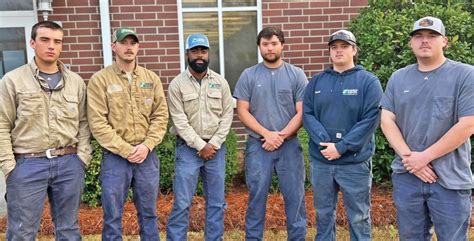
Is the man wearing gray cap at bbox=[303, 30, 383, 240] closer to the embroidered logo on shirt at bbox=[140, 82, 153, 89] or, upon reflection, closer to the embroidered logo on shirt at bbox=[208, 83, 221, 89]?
the embroidered logo on shirt at bbox=[208, 83, 221, 89]

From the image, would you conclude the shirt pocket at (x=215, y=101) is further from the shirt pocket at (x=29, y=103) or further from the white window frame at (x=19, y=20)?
the white window frame at (x=19, y=20)

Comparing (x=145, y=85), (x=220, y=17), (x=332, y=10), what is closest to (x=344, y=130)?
(x=145, y=85)

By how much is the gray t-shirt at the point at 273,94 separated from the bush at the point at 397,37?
1613mm

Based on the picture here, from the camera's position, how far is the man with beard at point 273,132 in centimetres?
412

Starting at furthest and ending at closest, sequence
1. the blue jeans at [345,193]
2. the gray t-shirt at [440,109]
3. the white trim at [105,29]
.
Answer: the white trim at [105,29], the blue jeans at [345,193], the gray t-shirt at [440,109]

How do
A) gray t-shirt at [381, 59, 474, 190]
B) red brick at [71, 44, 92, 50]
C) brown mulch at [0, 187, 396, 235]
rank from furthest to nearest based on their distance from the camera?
1. red brick at [71, 44, 92, 50]
2. brown mulch at [0, 187, 396, 235]
3. gray t-shirt at [381, 59, 474, 190]

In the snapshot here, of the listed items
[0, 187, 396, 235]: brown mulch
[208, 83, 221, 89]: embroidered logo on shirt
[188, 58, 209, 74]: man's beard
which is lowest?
[0, 187, 396, 235]: brown mulch

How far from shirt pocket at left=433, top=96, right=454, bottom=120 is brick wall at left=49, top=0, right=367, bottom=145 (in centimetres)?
341

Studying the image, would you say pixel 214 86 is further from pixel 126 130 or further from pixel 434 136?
pixel 434 136

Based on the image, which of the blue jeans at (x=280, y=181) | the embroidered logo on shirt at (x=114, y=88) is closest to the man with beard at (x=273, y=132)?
the blue jeans at (x=280, y=181)

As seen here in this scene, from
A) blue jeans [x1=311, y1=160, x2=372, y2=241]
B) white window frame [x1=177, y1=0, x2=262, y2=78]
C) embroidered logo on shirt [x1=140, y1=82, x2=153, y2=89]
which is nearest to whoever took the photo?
blue jeans [x1=311, y1=160, x2=372, y2=241]

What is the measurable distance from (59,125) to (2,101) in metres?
0.45

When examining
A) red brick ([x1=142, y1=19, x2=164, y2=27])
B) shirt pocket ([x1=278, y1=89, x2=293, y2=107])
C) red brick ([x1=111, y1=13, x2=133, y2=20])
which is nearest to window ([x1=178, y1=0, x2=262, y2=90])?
red brick ([x1=142, y1=19, x2=164, y2=27])

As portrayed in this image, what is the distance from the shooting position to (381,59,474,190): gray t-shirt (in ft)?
10.5
